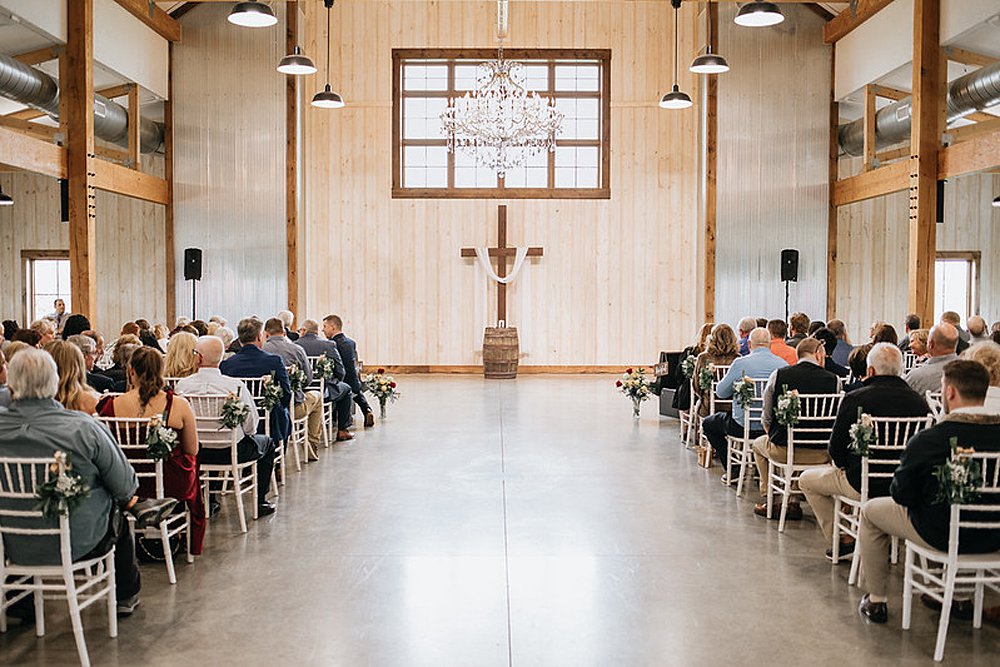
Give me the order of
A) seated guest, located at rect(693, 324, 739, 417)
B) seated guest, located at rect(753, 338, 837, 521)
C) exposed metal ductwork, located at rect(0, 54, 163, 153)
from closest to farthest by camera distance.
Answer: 1. seated guest, located at rect(753, 338, 837, 521)
2. seated guest, located at rect(693, 324, 739, 417)
3. exposed metal ductwork, located at rect(0, 54, 163, 153)

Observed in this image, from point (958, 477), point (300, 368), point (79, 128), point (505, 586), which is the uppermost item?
point (79, 128)

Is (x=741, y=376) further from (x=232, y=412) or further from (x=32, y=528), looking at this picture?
(x=32, y=528)

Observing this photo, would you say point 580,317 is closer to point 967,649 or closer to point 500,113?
point 500,113

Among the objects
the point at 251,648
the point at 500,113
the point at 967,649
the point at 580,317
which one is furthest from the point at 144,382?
the point at 580,317

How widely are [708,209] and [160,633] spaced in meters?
12.5

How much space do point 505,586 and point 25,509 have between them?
2253mm

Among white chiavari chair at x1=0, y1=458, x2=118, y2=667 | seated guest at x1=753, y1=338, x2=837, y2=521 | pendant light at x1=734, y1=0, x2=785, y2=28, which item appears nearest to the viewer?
white chiavari chair at x1=0, y1=458, x2=118, y2=667

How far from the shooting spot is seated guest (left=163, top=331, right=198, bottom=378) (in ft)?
20.0

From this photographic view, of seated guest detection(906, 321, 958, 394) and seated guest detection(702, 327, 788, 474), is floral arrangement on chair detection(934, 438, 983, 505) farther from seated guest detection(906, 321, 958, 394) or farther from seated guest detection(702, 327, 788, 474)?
seated guest detection(702, 327, 788, 474)

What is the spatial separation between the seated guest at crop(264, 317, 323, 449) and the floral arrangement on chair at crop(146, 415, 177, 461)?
3.34 meters

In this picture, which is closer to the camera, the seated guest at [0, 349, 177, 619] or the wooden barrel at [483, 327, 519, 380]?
the seated guest at [0, 349, 177, 619]

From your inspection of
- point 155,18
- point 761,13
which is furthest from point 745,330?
point 155,18

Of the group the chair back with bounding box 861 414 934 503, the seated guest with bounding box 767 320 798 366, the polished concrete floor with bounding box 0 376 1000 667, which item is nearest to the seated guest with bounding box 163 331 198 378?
the polished concrete floor with bounding box 0 376 1000 667

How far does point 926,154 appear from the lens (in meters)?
11.3
